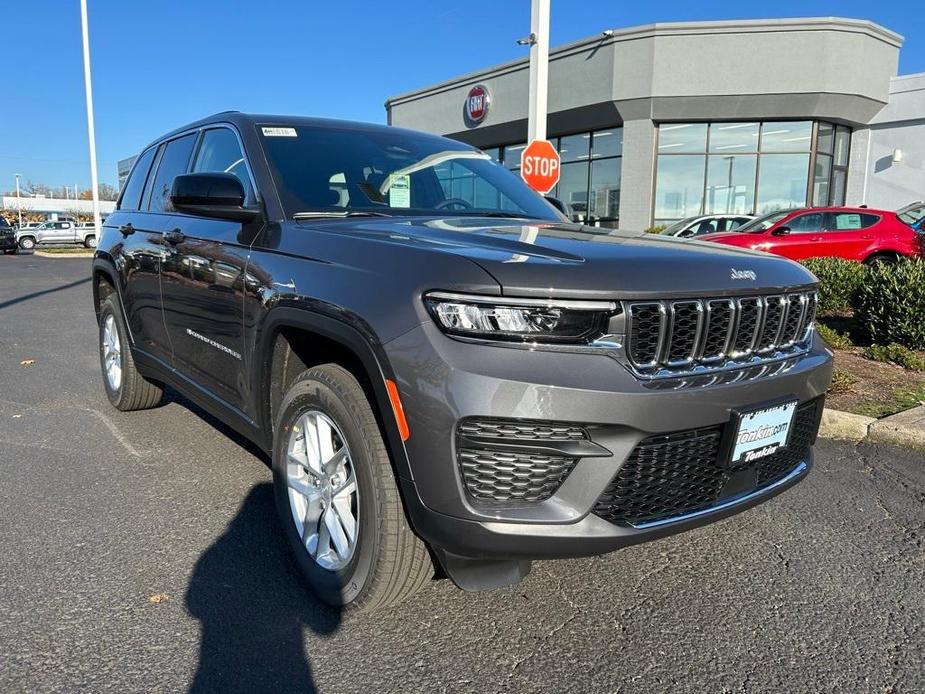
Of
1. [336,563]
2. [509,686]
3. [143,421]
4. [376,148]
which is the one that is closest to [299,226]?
[376,148]

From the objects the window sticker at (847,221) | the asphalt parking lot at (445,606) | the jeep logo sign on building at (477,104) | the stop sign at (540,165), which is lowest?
the asphalt parking lot at (445,606)

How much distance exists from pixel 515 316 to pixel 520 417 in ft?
0.93

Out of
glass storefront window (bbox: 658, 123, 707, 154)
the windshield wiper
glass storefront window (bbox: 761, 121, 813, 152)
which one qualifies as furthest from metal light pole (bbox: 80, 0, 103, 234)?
the windshield wiper

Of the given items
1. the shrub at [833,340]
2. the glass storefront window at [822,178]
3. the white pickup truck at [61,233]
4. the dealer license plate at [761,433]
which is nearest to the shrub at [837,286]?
the shrub at [833,340]

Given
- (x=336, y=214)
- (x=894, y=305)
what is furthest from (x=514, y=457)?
(x=894, y=305)

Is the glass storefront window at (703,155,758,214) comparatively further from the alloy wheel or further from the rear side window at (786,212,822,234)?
the alloy wheel

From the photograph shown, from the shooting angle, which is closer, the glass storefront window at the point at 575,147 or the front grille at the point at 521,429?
the front grille at the point at 521,429

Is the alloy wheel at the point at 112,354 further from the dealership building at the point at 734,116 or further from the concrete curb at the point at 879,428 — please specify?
the dealership building at the point at 734,116

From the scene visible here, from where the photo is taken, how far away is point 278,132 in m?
3.31

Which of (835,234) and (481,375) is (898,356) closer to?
(481,375)

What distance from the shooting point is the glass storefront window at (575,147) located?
907 inches

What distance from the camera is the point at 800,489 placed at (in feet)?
12.1

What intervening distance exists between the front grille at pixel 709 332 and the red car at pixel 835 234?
11.2 metres

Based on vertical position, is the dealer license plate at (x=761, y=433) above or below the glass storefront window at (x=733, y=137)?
below
